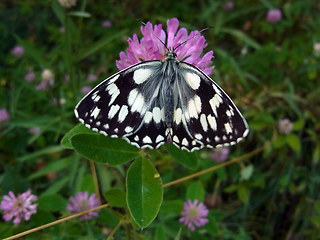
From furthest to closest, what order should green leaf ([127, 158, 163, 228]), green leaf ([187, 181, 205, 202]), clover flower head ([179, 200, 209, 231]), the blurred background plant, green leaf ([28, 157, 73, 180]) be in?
green leaf ([28, 157, 73, 180]) < the blurred background plant < green leaf ([187, 181, 205, 202]) < clover flower head ([179, 200, 209, 231]) < green leaf ([127, 158, 163, 228])

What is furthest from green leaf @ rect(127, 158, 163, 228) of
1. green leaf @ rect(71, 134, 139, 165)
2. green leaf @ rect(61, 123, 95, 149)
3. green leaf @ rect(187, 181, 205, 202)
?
green leaf @ rect(187, 181, 205, 202)

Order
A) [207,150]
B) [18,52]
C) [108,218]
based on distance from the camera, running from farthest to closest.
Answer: [18,52] → [207,150] → [108,218]

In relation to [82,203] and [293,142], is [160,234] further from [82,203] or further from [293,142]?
[293,142]

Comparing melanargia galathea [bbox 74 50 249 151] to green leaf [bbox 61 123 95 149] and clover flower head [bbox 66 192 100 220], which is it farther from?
clover flower head [bbox 66 192 100 220]

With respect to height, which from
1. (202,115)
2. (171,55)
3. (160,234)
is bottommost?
(160,234)

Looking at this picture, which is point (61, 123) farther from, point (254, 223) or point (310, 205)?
point (310, 205)

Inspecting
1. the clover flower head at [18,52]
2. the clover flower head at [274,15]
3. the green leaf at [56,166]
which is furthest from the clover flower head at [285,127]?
Answer: the clover flower head at [18,52]

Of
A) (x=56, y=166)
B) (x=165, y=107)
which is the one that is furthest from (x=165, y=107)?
(x=56, y=166)
